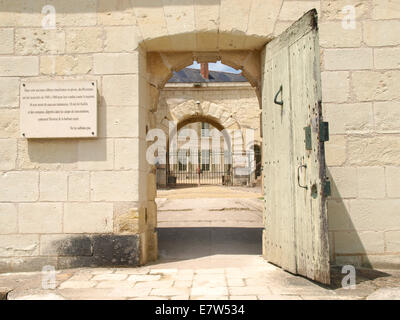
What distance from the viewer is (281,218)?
3.57m

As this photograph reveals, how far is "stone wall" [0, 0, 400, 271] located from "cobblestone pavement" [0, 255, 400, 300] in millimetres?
285

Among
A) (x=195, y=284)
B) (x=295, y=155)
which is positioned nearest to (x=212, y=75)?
(x=295, y=155)

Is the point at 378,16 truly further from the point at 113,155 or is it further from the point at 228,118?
the point at 228,118

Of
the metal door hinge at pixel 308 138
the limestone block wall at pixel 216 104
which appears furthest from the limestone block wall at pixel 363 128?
the limestone block wall at pixel 216 104

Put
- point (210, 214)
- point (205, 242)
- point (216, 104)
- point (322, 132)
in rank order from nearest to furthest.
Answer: point (322, 132) → point (205, 242) → point (210, 214) → point (216, 104)

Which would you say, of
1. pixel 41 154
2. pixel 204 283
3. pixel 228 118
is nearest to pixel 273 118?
pixel 204 283

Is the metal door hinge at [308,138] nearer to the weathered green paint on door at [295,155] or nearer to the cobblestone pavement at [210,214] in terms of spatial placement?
the weathered green paint on door at [295,155]

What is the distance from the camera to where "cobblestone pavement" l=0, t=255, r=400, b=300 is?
110 inches

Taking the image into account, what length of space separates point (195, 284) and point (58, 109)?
2407 mm

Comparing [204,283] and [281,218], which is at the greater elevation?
[281,218]

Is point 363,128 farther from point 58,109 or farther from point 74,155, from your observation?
point 58,109

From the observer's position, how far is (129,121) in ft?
12.4

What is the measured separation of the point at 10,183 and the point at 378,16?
4568 mm

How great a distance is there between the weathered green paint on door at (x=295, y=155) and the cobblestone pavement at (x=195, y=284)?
218 mm
